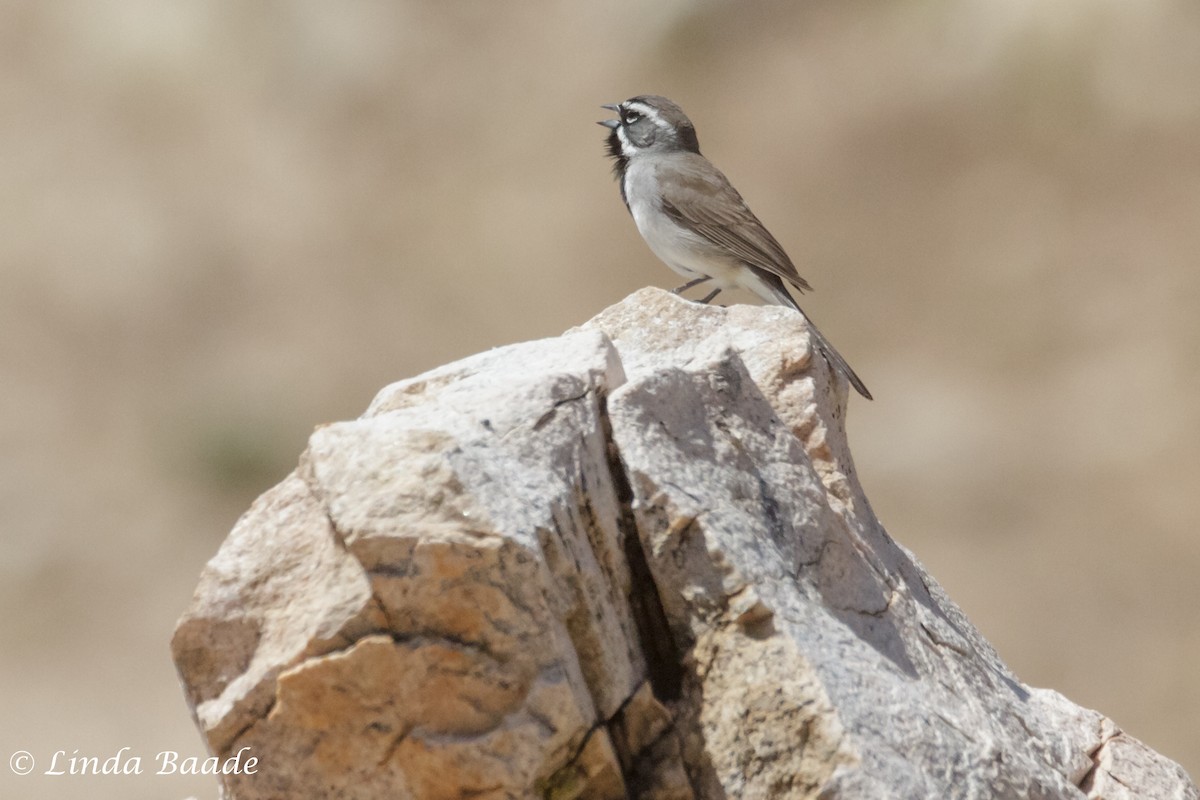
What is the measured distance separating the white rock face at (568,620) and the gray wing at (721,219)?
3.84 metres

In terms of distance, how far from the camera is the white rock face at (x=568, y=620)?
12.2ft

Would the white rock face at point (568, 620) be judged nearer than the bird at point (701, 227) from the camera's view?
Yes

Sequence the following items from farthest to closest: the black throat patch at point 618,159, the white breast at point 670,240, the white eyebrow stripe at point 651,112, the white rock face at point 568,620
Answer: the white eyebrow stripe at point 651,112 → the black throat patch at point 618,159 → the white breast at point 670,240 → the white rock face at point 568,620

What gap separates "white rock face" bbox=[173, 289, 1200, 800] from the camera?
3715mm

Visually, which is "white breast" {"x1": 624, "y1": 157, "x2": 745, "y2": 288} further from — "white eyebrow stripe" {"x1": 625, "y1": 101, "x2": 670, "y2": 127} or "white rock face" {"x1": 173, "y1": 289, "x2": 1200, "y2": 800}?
"white rock face" {"x1": 173, "y1": 289, "x2": 1200, "y2": 800}

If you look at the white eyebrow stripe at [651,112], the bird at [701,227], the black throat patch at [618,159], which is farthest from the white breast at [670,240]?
the white eyebrow stripe at [651,112]

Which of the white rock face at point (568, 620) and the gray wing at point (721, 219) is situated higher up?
the gray wing at point (721, 219)

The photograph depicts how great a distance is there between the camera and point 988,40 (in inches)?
808

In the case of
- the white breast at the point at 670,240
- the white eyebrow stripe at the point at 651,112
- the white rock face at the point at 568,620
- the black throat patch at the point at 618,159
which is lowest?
the white rock face at the point at 568,620

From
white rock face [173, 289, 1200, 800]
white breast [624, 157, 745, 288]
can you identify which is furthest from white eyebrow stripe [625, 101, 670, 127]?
white rock face [173, 289, 1200, 800]

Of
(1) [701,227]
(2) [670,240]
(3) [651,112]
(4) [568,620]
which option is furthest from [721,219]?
(4) [568,620]

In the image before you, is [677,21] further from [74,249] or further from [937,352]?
[74,249]

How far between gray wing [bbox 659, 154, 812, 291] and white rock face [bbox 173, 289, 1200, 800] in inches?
151

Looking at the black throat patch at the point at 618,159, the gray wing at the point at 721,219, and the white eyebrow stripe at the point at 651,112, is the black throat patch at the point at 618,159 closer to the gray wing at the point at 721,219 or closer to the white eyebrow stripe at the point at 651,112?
the white eyebrow stripe at the point at 651,112
